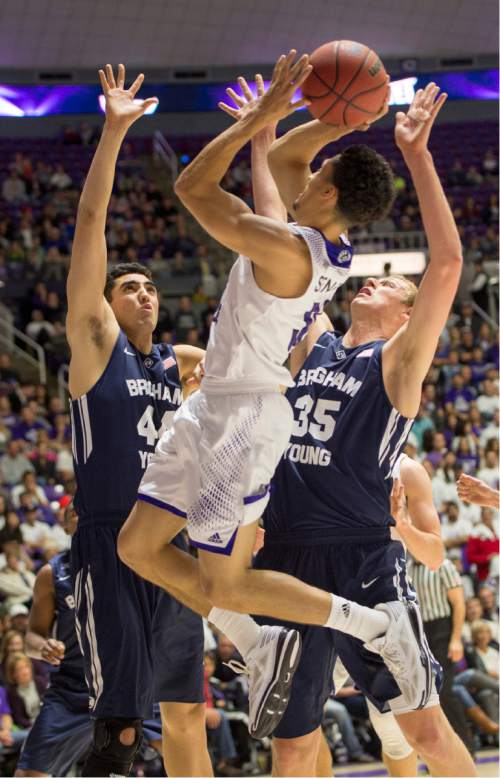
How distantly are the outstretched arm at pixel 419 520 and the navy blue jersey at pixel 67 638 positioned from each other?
6.33 ft

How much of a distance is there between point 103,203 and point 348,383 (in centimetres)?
136

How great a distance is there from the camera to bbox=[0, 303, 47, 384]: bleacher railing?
57.7ft

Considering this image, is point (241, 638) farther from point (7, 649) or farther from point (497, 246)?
point (497, 246)

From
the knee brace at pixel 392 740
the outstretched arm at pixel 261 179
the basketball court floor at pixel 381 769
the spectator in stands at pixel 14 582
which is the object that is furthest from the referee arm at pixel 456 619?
the outstretched arm at pixel 261 179

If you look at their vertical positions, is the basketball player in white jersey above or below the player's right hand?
above

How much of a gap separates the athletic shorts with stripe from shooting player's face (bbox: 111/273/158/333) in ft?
3.48

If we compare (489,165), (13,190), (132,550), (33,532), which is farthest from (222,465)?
(489,165)

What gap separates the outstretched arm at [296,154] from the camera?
16.2 feet

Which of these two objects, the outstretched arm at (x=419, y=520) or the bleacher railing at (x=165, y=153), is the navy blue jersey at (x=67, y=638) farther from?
the bleacher railing at (x=165, y=153)

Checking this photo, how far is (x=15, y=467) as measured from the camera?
13.2 metres

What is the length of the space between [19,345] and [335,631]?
14983 mm

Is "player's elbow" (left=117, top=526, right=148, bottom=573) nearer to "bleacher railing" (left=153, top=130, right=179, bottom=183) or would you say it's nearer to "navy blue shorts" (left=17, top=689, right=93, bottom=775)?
"navy blue shorts" (left=17, top=689, right=93, bottom=775)

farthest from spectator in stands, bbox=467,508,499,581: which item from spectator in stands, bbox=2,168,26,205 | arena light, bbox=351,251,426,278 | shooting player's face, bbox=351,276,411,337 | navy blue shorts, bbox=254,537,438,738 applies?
spectator in stands, bbox=2,168,26,205

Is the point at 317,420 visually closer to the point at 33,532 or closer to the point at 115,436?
the point at 115,436
